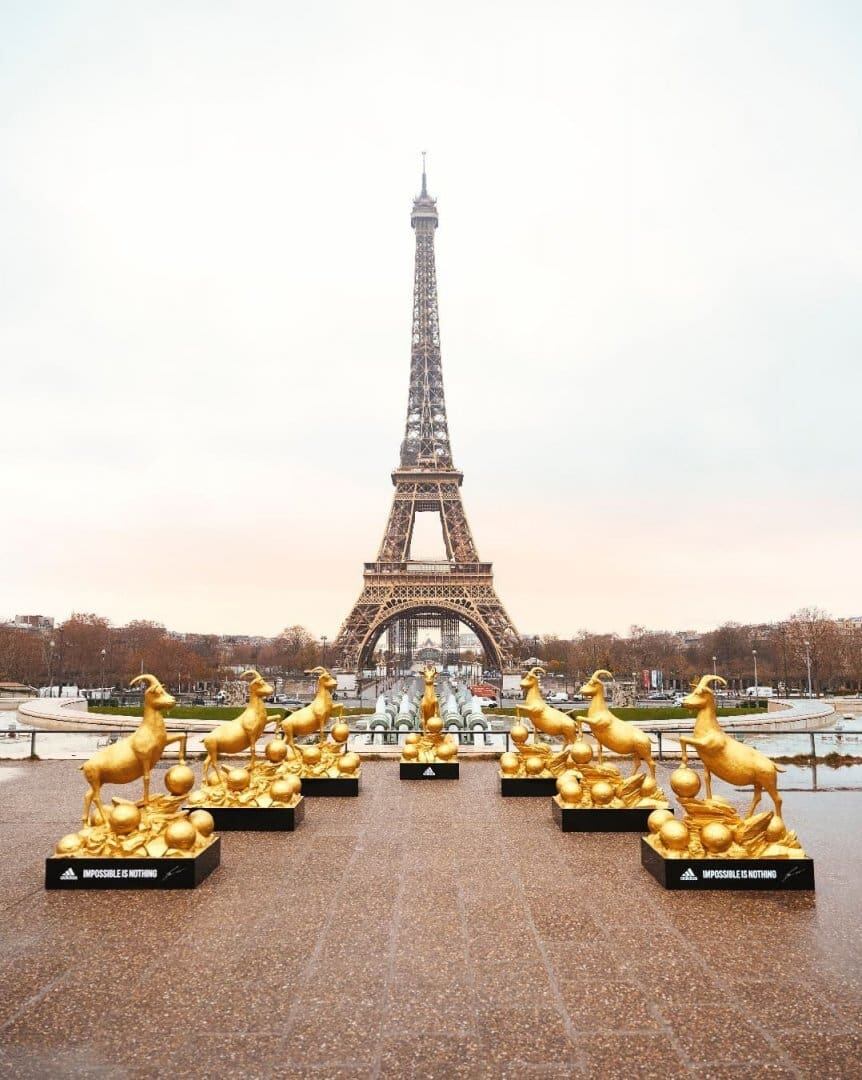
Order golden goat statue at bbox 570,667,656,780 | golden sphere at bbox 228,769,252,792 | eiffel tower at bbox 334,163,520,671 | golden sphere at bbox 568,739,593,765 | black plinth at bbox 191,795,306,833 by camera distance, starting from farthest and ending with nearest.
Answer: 1. eiffel tower at bbox 334,163,520,671
2. golden sphere at bbox 568,739,593,765
3. golden sphere at bbox 228,769,252,792
4. black plinth at bbox 191,795,306,833
5. golden goat statue at bbox 570,667,656,780

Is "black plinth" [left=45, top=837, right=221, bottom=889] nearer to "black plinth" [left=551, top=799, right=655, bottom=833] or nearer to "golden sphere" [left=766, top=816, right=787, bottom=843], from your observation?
"black plinth" [left=551, top=799, right=655, bottom=833]

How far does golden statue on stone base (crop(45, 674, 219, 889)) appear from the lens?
6621mm

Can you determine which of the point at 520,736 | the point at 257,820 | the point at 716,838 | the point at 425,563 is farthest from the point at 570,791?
the point at 425,563

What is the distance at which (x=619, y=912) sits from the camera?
613cm

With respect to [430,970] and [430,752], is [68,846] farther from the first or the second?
[430,752]

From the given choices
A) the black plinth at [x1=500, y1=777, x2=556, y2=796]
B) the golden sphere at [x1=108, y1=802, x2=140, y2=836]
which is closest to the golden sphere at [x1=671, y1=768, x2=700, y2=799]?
the black plinth at [x1=500, y1=777, x2=556, y2=796]

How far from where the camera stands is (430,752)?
498 inches

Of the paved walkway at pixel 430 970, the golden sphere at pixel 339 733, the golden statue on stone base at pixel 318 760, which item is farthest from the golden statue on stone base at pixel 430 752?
the paved walkway at pixel 430 970

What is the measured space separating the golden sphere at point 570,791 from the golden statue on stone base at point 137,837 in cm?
416

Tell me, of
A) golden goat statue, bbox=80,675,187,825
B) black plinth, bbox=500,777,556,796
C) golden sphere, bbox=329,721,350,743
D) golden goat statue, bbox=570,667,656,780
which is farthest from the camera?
golden sphere, bbox=329,721,350,743

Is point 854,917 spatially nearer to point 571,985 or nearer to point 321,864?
point 571,985

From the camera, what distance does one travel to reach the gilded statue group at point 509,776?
265 inches

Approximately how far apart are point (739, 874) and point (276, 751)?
6272 millimetres

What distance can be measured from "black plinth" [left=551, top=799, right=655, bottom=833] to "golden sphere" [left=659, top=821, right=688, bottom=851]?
2.04 metres
